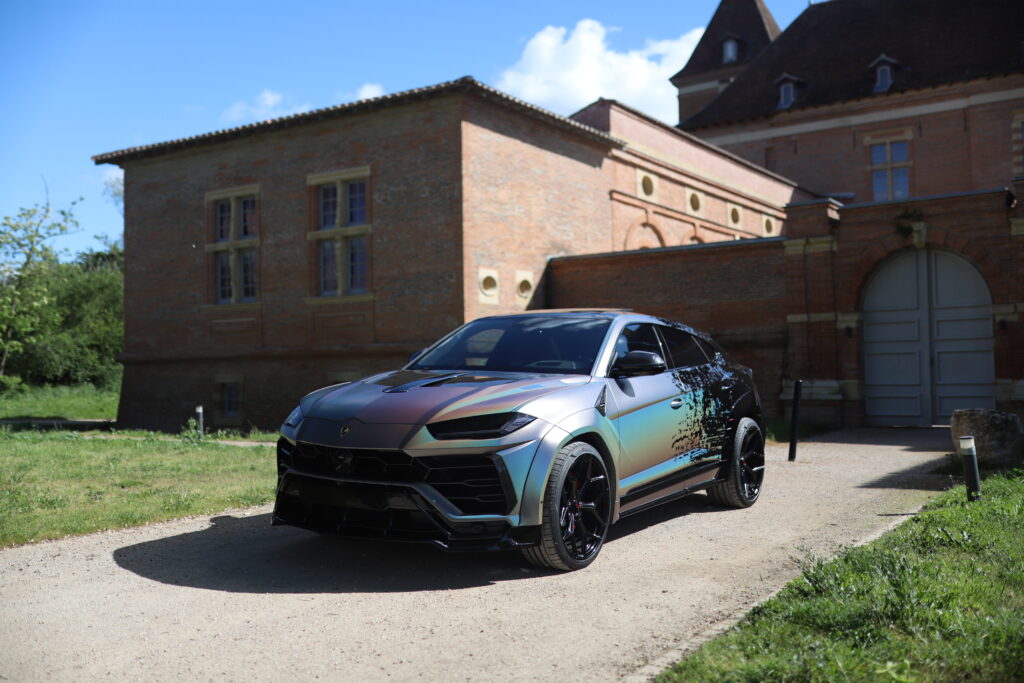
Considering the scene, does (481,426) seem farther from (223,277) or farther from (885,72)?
(885,72)

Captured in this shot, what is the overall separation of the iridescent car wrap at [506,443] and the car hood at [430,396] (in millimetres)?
13

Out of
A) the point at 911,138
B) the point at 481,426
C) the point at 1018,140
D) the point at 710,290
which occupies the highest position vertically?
the point at 911,138

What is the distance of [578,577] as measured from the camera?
17.9 ft

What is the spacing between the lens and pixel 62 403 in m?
30.9

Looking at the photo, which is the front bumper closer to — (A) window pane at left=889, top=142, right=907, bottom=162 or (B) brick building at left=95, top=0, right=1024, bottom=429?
(B) brick building at left=95, top=0, right=1024, bottom=429

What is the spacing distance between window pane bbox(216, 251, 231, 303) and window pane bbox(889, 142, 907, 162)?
85.3 ft

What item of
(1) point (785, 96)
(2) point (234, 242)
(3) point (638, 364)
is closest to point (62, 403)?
(2) point (234, 242)

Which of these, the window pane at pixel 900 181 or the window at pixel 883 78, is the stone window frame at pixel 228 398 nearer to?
the window pane at pixel 900 181

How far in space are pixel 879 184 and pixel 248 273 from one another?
25.3m

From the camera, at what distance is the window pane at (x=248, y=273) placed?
22.4m

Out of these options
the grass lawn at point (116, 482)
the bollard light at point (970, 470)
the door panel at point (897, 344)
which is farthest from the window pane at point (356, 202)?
the bollard light at point (970, 470)

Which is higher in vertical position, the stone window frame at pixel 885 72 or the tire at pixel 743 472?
the stone window frame at pixel 885 72

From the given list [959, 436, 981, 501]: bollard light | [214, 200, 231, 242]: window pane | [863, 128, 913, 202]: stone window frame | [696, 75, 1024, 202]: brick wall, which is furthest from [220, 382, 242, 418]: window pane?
[863, 128, 913, 202]: stone window frame

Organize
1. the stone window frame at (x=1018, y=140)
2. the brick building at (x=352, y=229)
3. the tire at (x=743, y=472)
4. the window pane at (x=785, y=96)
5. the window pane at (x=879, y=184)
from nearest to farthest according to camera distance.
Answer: the tire at (x=743, y=472) < the brick building at (x=352, y=229) < the stone window frame at (x=1018, y=140) < the window pane at (x=879, y=184) < the window pane at (x=785, y=96)
